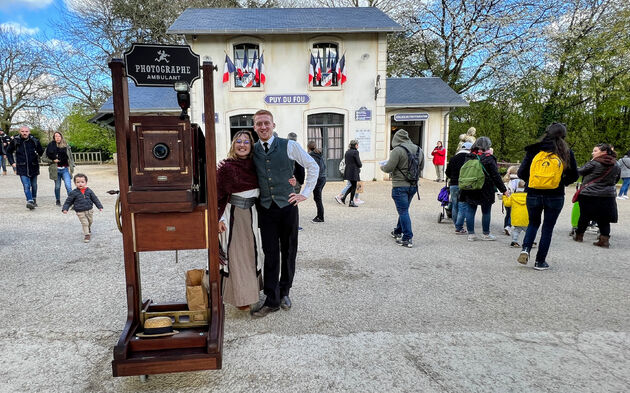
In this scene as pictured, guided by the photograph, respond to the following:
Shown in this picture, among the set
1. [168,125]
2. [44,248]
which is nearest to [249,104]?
[44,248]

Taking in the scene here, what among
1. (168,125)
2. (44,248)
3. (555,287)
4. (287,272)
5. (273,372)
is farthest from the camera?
(44,248)

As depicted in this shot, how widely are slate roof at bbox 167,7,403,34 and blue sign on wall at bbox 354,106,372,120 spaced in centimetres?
285

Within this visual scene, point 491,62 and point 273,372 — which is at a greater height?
point 491,62

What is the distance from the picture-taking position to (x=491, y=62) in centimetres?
1978

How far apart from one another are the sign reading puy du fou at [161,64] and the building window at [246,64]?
1227 cm

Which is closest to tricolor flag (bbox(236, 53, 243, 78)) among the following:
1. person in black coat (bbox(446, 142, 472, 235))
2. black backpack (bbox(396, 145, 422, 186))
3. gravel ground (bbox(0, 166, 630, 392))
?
gravel ground (bbox(0, 166, 630, 392))

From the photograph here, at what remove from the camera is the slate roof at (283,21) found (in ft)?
44.0

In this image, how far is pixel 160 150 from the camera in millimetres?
2324

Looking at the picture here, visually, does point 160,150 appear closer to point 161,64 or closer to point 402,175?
point 161,64

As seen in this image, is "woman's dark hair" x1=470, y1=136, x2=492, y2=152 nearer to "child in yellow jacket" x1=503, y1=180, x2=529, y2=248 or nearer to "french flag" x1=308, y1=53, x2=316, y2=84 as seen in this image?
"child in yellow jacket" x1=503, y1=180, x2=529, y2=248

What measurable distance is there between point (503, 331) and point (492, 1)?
21041 millimetres

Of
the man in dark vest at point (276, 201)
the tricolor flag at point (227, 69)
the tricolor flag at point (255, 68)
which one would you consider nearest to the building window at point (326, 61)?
the tricolor flag at point (255, 68)

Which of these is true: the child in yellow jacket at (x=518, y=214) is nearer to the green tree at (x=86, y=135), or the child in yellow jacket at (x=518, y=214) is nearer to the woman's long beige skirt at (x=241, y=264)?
the woman's long beige skirt at (x=241, y=264)

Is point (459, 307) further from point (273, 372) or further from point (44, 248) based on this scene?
point (44, 248)
